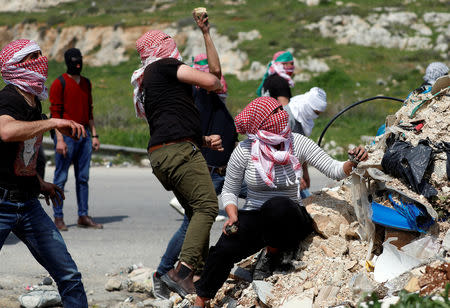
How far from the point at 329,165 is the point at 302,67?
27.0 m

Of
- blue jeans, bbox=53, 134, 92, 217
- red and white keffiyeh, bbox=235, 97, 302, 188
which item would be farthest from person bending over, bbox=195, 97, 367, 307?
blue jeans, bbox=53, 134, 92, 217

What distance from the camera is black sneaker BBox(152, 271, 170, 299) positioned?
5.03m

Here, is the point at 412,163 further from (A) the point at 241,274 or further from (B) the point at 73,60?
(B) the point at 73,60

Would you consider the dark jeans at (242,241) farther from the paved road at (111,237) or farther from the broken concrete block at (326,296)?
the paved road at (111,237)

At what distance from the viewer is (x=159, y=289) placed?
199 inches

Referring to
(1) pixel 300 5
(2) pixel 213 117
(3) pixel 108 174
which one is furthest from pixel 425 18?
(2) pixel 213 117

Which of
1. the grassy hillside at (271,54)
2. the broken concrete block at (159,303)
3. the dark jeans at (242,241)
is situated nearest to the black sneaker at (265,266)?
the dark jeans at (242,241)

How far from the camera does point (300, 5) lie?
43.8m

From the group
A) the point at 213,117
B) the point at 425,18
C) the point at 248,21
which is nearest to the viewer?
the point at 213,117

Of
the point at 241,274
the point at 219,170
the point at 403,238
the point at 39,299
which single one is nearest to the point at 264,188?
the point at 241,274

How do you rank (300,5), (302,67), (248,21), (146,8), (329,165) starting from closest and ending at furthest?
(329,165), (302,67), (248,21), (300,5), (146,8)

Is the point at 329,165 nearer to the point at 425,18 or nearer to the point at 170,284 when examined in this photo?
the point at 170,284

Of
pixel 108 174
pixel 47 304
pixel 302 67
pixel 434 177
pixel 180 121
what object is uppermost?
pixel 180 121

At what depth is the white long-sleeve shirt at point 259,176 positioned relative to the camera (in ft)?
14.6
